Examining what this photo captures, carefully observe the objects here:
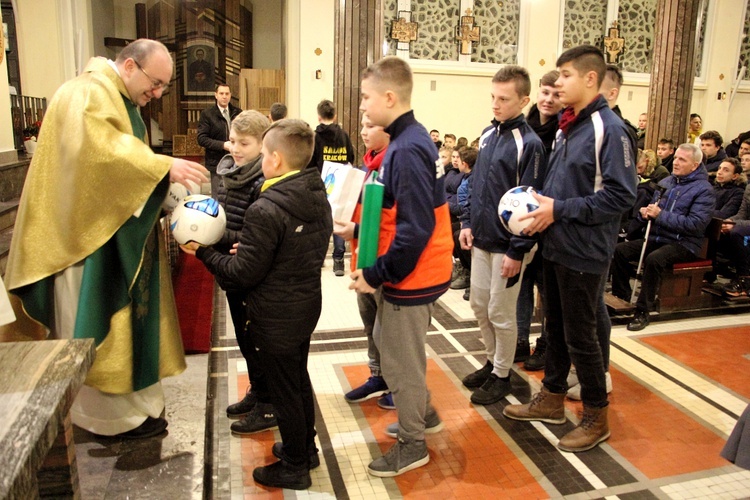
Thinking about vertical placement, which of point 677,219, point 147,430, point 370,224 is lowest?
point 147,430

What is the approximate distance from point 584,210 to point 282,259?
1274mm

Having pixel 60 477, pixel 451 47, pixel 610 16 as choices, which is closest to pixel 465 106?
pixel 451 47

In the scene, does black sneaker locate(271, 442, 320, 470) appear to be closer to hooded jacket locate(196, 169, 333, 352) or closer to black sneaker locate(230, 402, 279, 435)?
black sneaker locate(230, 402, 279, 435)

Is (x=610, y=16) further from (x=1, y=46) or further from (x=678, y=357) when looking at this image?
(x=1, y=46)

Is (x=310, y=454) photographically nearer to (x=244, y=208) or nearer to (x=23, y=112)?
(x=244, y=208)

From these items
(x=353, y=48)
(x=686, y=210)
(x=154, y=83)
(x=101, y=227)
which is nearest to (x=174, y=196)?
(x=101, y=227)

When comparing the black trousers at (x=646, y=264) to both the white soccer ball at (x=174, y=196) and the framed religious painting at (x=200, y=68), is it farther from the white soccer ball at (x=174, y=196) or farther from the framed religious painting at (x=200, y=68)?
the framed religious painting at (x=200, y=68)

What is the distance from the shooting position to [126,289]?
2297mm

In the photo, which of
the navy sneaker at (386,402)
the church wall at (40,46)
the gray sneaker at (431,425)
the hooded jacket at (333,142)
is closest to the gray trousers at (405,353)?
the gray sneaker at (431,425)

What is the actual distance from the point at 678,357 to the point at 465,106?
8.10m

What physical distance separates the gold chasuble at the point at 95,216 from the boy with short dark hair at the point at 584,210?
1.63 m

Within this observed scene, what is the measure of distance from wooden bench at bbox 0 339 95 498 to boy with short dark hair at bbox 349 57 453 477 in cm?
110

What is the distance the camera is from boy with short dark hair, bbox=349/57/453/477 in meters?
2.26

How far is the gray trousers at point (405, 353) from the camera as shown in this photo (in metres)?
2.45
